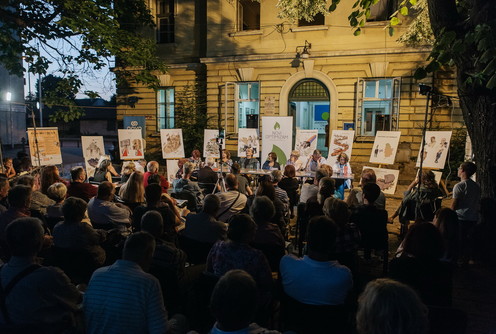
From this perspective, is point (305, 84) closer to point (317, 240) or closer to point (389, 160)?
point (389, 160)

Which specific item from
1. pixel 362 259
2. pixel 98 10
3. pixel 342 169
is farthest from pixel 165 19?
pixel 362 259

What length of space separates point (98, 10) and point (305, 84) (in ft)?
23.9

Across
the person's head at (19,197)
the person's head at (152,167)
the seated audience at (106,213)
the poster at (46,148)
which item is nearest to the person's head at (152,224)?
the seated audience at (106,213)

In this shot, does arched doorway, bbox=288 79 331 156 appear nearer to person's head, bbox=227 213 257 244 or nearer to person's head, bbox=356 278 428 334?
person's head, bbox=227 213 257 244

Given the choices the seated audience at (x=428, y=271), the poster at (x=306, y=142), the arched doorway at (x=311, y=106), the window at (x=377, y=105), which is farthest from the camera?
the arched doorway at (x=311, y=106)

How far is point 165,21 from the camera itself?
53.2 feet

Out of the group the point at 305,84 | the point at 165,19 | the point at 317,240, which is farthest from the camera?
the point at 165,19

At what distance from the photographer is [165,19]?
1620cm

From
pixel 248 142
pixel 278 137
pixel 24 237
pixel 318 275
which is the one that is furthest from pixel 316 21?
pixel 24 237

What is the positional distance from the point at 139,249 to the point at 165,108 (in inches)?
579

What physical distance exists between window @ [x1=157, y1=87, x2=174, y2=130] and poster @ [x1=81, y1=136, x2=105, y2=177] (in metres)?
4.94

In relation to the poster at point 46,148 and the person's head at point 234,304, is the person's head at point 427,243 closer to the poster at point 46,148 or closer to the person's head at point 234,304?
the person's head at point 234,304

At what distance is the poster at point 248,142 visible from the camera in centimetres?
1211

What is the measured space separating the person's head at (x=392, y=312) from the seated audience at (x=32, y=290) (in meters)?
1.69
